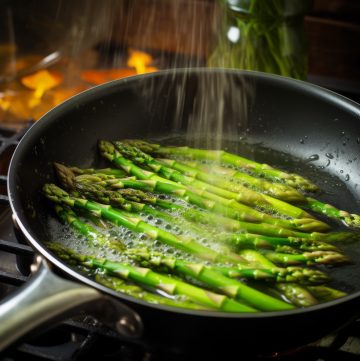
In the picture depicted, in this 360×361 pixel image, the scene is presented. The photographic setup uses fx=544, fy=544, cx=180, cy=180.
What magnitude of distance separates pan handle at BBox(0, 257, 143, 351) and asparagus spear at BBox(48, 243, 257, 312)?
171mm

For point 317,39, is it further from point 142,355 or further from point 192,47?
point 142,355

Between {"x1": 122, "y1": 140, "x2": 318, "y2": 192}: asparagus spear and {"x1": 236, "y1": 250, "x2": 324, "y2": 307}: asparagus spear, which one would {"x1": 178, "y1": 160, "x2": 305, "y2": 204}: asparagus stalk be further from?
{"x1": 236, "y1": 250, "x2": 324, "y2": 307}: asparagus spear

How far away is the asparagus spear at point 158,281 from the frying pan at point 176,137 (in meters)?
0.09

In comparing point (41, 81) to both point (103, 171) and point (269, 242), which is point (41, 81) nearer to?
point (103, 171)

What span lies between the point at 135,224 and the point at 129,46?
139 centimetres

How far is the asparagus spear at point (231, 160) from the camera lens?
1.46m

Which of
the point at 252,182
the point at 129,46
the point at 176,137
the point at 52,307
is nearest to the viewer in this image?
the point at 52,307

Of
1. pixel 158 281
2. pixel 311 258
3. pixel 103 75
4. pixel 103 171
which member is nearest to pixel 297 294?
pixel 311 258

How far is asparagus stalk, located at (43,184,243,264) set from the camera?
1.19 metres

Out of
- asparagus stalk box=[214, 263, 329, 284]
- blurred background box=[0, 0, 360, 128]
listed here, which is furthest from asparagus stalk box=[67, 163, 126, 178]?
blurred background box=[0, 0, 360, 128]

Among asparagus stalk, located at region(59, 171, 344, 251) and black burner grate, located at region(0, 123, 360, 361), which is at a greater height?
asparagus stalk, located at region(59, 171, 344, 251)

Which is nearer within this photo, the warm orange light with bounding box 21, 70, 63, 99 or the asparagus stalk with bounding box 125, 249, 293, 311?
the asparagus stalk with bounding box 125, 249, 293, 311

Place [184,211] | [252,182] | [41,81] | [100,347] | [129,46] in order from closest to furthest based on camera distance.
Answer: [100,347], [184,211], [252,182], [41,81], [129,46]

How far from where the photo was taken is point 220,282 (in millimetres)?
1090
